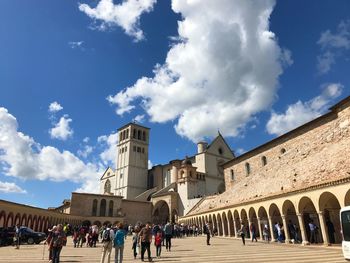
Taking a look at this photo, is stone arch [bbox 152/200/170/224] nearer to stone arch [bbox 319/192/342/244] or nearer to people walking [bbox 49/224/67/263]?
stone arch [bbox 319/192/342/244]

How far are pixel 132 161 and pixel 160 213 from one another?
1772 cm

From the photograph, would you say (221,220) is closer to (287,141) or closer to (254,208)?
(254,208)

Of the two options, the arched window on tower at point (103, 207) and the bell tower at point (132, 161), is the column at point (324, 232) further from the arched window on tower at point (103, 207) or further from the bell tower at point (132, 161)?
the bell tower at point (132, 161)

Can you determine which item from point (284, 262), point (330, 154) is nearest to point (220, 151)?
point (330, 154)

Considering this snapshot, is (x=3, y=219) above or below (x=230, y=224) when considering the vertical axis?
above

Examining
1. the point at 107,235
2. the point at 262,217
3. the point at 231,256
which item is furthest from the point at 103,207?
the point at 107,235

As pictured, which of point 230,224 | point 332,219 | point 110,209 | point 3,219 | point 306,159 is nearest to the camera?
point 332,219

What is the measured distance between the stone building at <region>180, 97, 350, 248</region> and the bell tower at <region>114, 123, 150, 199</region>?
116 feet

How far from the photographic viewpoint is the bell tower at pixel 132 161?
69.0 meters

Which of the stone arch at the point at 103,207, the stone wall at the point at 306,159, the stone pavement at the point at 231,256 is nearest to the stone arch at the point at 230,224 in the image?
the stone wall at the point at 306,159

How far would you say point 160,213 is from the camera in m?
57.8

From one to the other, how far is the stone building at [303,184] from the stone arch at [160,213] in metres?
21.3

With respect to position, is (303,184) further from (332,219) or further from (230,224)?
(230,224)

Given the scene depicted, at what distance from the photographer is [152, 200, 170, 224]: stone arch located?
5669 cm
